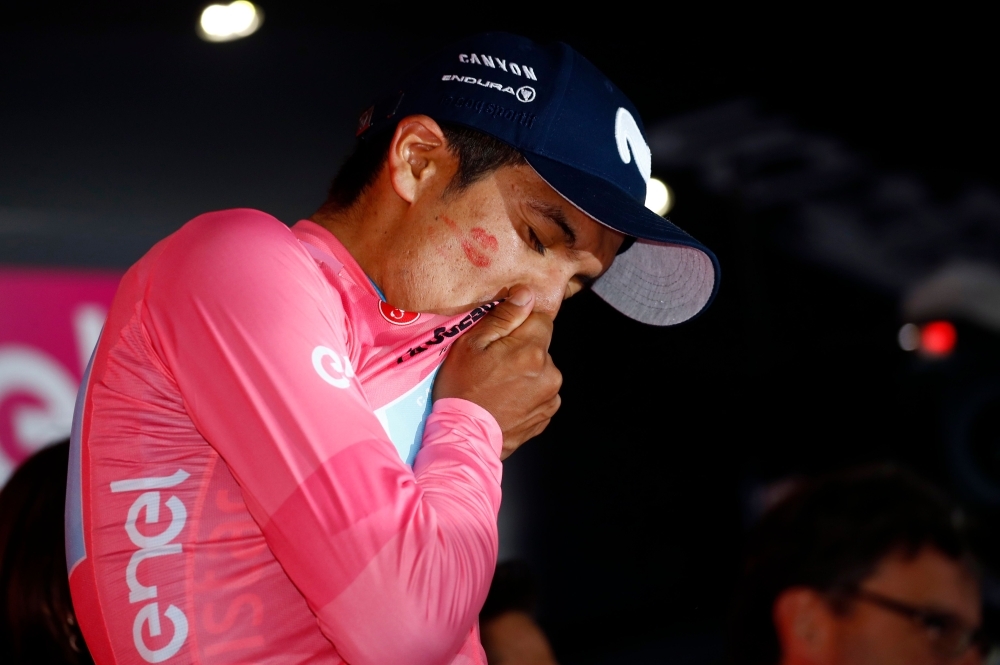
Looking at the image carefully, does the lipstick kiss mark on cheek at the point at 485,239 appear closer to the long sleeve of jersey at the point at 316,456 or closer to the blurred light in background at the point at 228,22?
the long sleeve of jersey at the point at 316,456

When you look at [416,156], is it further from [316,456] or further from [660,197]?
[660,197]

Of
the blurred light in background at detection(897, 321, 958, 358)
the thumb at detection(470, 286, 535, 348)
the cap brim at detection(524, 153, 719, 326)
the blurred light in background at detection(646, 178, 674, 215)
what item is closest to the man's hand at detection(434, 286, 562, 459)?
the thumb at detection(470, 286, 535, 348)

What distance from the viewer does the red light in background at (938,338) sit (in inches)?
175

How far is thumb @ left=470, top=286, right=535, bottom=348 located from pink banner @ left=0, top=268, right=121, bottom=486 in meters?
1.53

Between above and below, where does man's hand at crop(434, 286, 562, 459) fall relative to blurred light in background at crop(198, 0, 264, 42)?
below

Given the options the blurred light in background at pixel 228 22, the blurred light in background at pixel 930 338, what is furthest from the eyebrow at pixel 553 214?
the blurred light in background at pixel 930 338

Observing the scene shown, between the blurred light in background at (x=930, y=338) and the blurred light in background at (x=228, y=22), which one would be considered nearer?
the blurred light in background at (x=228, y=22)

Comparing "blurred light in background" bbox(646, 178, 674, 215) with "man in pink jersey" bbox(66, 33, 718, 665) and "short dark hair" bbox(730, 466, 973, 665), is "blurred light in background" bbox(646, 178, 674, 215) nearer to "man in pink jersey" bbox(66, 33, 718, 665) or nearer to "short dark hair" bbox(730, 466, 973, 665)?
"short dark hair" bbox(730, 466, 973, 665)

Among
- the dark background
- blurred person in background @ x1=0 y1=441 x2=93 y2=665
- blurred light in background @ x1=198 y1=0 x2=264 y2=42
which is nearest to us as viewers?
blurred person in background @ x1=0 y1=441 x2=93 y2=665

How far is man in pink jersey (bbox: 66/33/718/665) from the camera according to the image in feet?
2.69

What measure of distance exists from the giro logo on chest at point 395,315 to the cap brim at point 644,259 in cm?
22

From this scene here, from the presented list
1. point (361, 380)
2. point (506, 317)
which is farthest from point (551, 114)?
point (361, 380)

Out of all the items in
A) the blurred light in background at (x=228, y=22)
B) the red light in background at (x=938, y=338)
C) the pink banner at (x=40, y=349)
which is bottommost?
the red light in background at (x=938, y=338)

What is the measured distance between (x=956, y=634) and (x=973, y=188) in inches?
116
